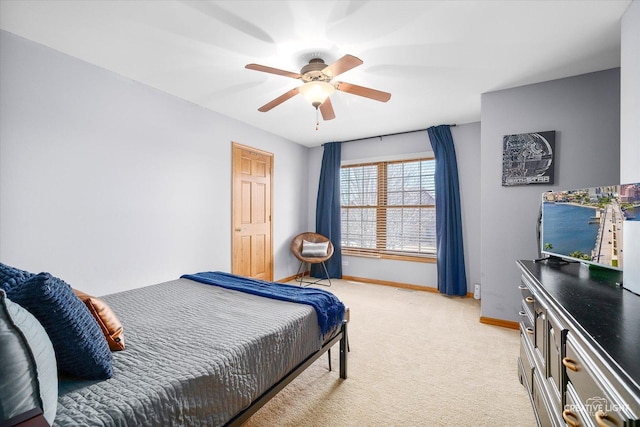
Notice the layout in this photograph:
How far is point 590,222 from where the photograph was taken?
180 centimetres

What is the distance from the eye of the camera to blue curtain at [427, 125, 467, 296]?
163 inches

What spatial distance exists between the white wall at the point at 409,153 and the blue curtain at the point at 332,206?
6.4 inches

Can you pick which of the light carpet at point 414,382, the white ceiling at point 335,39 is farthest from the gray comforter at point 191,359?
the white ceiling at point 335,39

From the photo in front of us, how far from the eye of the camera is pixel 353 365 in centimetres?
229

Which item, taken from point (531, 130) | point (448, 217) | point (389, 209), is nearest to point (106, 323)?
point (531, 130)

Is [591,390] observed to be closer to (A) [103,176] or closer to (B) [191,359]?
(B) [191,359]

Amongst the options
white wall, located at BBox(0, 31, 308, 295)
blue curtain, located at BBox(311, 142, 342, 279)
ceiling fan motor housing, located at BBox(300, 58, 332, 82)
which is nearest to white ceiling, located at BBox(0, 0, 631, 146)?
ceiling fan motor housing, located at BBox(300, 58, 332, 82)

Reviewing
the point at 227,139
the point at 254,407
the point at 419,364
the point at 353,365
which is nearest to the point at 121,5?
the point at 227,139

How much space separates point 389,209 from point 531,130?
2.40 metres

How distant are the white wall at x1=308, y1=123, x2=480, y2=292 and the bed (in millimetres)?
2824

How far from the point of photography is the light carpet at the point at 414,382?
1704mm

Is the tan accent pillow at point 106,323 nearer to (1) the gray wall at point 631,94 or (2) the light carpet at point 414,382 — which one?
(2) the light carpet at point 414,382

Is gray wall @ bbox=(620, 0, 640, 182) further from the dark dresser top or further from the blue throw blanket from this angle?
the blue throw blanket

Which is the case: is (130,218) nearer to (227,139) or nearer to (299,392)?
(227,139)
